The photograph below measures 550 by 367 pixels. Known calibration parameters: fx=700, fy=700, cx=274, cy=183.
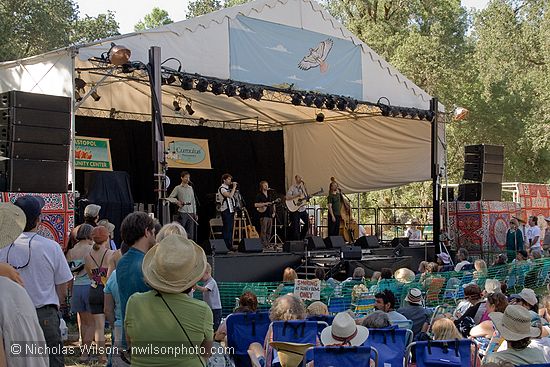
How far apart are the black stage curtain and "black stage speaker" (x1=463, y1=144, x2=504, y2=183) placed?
464cm

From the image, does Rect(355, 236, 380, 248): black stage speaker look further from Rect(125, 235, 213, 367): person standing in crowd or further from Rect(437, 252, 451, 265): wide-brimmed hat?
Rect(125, 235, 213, 367): person standing in crowd

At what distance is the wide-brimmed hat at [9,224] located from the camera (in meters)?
2.66

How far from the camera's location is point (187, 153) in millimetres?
15312

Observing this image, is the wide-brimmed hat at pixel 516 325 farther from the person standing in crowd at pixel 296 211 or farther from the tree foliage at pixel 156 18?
the tree foliage at pixel 156 18

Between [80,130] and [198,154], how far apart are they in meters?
2.82

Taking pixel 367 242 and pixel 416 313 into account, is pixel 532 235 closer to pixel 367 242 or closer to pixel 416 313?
pixel 367 242

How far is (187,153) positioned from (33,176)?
23.2ft

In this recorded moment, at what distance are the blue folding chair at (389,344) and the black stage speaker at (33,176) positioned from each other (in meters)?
5.33

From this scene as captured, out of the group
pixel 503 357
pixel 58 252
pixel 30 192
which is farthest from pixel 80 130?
pixel 503 357

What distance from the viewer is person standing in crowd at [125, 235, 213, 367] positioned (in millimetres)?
2709

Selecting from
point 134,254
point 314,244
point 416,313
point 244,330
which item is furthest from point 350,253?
point 134,254

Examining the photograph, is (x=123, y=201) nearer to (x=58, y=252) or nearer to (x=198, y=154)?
(x=198, y=154)

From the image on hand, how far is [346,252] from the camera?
39.9 ft

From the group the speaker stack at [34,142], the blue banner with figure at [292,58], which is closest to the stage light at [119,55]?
the speaker stack at [34,142]
